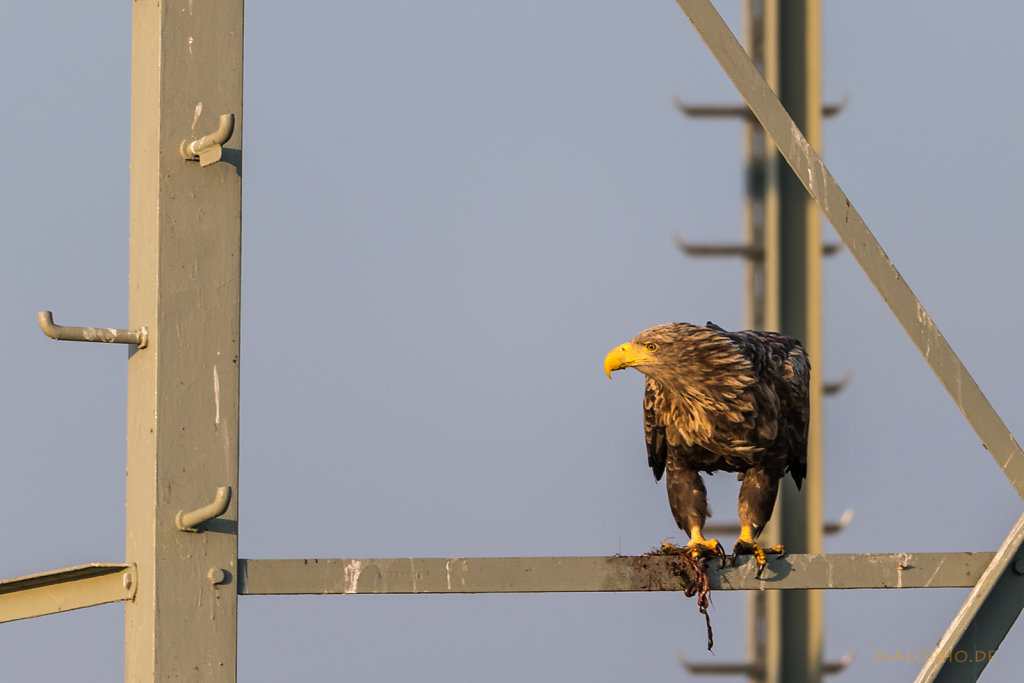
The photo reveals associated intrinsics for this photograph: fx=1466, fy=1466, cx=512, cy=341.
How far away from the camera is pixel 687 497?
5434mm

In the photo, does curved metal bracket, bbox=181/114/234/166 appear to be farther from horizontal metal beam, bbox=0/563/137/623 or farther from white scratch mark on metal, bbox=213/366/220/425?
horizontal metal beam, bbox=0/563/137/623

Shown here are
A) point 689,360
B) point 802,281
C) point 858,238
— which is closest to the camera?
point 858,238

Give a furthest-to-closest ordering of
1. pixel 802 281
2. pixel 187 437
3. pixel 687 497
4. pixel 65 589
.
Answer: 1. pixel 802 281
2. pixel 687 497
3. pixel 65 589
4. pixel 187 437

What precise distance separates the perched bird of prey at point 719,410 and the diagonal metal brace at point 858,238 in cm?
85

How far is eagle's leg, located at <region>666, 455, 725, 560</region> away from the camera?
5.30 m

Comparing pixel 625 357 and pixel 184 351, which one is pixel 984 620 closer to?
pixel 625 357

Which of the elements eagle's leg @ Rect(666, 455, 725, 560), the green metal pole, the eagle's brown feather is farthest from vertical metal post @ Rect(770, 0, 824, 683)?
eagle's leg @ Rect(666, 455, 725, 560)

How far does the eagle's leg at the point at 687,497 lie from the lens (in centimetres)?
530

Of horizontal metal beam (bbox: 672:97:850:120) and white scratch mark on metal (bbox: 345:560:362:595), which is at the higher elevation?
horizontal metal beam (bbox: 672:97:850:120)

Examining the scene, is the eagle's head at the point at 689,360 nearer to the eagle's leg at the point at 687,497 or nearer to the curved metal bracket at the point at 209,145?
the eagle's leg at the point at 687,497

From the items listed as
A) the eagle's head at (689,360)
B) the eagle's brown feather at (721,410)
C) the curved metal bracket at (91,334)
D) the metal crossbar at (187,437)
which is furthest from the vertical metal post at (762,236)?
the curved metal bracket at (91,334)

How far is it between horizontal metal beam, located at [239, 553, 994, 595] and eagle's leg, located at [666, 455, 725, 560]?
75 cm

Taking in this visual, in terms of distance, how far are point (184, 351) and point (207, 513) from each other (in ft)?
1.31

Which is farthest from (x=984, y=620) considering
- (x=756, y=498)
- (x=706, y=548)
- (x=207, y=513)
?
(x=207, y=513)
